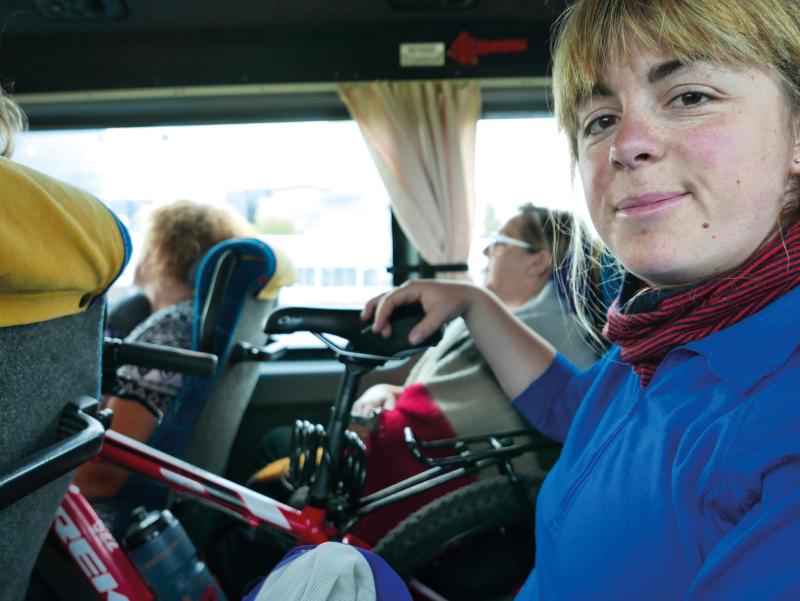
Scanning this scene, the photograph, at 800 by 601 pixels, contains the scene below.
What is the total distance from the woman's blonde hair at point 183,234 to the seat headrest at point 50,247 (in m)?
1.32

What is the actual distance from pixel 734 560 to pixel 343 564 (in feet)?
1.33

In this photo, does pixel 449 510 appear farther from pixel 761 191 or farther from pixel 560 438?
pixel 761 191

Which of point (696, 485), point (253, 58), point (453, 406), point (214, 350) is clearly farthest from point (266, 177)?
point (696, 485)

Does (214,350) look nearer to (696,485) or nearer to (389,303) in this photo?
(389,303)

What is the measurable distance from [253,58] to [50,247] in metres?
2.45

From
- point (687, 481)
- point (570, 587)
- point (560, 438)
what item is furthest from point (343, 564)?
point (560, 438)

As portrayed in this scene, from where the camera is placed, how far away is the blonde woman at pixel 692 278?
514 mm

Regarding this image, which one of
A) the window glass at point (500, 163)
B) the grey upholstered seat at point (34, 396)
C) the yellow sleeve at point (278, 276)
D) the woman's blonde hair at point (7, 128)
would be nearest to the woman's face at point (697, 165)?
the grey upholstered seat at point (34, 396)

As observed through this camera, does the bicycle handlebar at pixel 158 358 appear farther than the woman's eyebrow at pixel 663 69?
Yes

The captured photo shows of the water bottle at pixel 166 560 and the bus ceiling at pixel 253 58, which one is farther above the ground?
the bus ceiling at pixel 253 58

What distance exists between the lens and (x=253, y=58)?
2.81 m

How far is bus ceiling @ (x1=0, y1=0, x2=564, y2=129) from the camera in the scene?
2740mm

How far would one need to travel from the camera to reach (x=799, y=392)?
50 centimetres

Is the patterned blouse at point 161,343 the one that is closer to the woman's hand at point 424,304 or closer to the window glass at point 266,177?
the woman's hand at point 424,304
